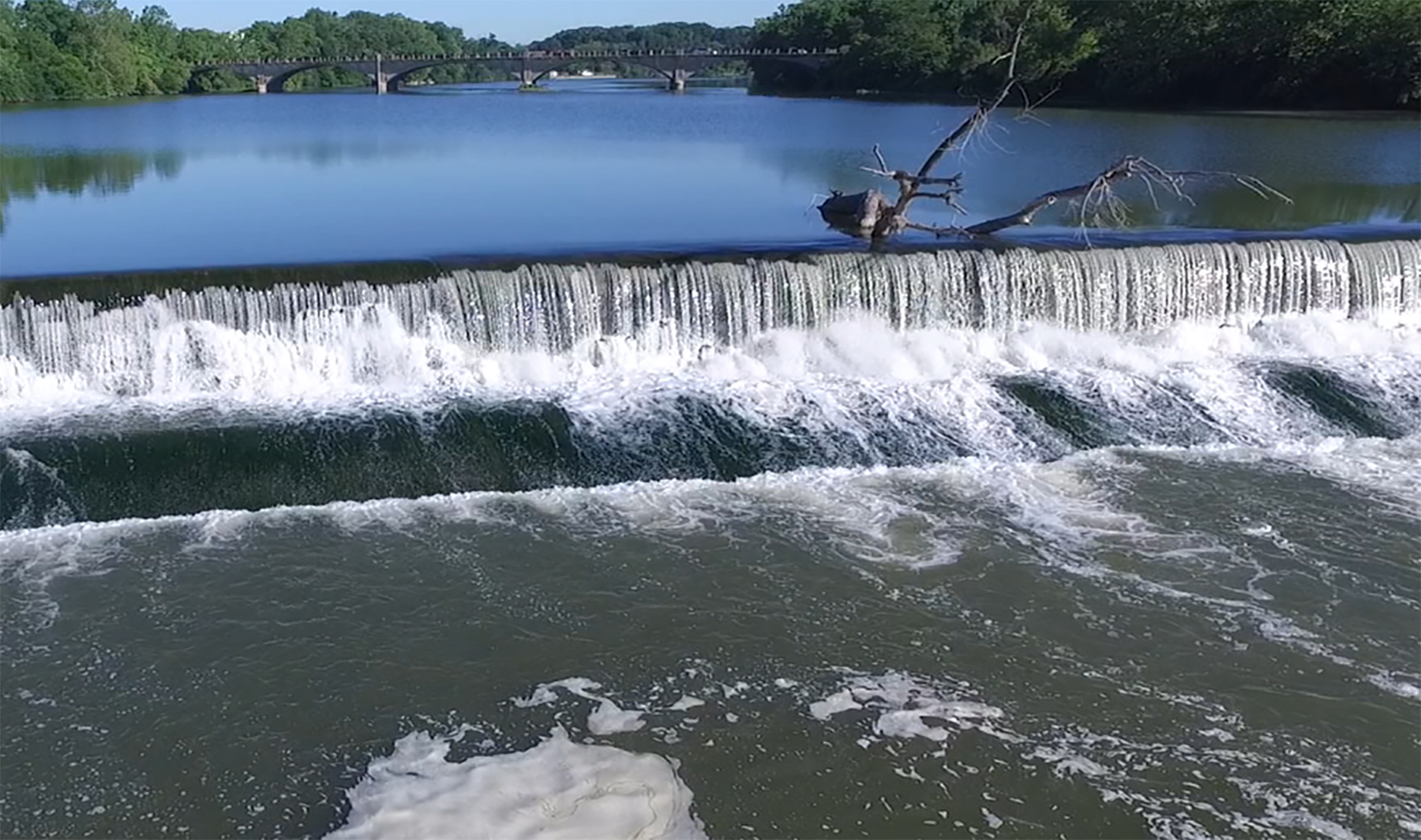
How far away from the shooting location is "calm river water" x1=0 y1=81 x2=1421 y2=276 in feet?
43.8

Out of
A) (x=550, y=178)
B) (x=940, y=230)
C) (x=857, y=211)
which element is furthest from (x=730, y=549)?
(x=550, y=178)

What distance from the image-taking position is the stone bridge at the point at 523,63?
6150 cm

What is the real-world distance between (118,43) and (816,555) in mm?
57094

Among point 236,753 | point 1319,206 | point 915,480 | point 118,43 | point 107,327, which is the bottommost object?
point 236,753

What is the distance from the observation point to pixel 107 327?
9328 millimetres

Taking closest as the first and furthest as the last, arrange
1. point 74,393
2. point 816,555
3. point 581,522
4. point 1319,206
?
point 816,555 < point 581,522 < point 74,393 < point 1319,206

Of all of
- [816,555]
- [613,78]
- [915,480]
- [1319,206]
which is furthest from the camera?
[613,78]

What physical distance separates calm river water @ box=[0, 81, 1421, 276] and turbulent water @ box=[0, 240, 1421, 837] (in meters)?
2.11

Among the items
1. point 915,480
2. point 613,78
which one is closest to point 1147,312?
point 915,480

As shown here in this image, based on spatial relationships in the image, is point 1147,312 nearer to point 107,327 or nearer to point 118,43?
point 107,327

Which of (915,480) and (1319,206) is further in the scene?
(1319,206)

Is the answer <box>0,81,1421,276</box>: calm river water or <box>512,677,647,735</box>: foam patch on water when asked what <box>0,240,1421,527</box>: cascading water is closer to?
<box>0,81,1421,276</box>: calm river water

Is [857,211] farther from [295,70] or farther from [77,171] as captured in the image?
[295,70]

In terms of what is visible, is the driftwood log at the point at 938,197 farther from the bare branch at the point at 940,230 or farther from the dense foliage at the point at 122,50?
the dense foliage at the point at 122,50
